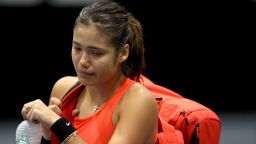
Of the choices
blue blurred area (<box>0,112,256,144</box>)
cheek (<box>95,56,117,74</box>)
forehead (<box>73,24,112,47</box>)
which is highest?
forehead (<box>73,24,112,47</box>)

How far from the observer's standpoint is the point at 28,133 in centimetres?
232

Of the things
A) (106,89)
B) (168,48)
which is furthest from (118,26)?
(168,48)

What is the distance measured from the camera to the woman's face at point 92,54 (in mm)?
2227

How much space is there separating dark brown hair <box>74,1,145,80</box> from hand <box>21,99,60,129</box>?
0.30m

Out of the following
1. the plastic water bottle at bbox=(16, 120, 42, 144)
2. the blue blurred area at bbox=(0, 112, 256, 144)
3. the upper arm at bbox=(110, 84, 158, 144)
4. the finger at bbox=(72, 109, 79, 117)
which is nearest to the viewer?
the upper arm at bbox=(110, 84, 158, 144)

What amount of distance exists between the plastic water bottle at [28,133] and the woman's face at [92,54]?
0.24m

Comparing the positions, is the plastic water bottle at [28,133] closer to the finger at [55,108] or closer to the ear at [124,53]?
the finger at [55,108]

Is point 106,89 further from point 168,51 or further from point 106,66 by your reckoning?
point 168,51

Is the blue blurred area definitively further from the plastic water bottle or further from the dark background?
the plastic water bottle

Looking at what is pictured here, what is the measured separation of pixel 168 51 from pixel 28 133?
7.28 ft

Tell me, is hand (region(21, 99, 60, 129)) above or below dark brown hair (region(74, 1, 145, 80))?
below

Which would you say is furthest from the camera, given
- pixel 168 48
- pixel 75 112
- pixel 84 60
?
pixel 168 48

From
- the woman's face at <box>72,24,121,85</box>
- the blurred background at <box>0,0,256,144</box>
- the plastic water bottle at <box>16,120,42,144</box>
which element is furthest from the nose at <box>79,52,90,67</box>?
the blurred background at <box>0,0,256,144</box>

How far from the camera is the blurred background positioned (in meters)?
4.22
